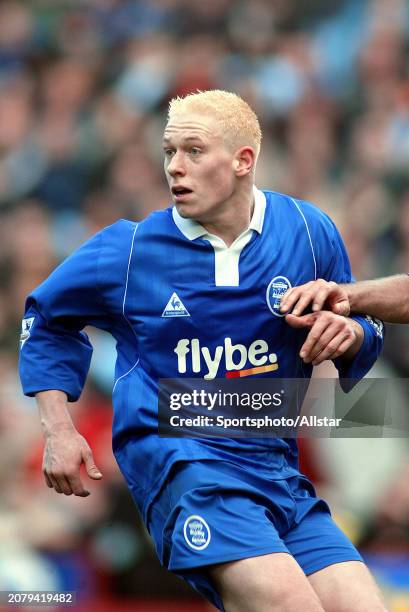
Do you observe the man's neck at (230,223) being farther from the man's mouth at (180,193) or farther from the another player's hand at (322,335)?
the another player's hand at (322,335)

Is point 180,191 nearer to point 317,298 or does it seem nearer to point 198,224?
point 198,224

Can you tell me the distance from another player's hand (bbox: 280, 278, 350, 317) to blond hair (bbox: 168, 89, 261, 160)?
577 mm

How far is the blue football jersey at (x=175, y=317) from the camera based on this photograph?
13.5 feet

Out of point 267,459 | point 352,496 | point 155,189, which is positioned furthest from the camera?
point 155,189

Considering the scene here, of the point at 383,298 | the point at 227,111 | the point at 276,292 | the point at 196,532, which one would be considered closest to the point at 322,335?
the point at 276,292

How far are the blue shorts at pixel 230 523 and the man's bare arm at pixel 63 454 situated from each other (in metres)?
0.28

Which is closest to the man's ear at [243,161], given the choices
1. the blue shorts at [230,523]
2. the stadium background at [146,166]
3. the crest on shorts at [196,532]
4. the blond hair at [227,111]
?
the blond hair at [227,111]

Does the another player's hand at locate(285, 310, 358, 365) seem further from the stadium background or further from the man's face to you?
the stadium background

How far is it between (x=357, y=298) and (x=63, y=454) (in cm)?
117

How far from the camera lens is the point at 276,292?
13.7 feet

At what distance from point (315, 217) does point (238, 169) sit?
367mm

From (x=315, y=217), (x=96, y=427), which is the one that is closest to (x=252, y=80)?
(x=96, y=427)

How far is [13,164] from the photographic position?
8.94m

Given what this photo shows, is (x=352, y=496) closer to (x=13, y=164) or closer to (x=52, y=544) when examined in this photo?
(x=52, y=544)
